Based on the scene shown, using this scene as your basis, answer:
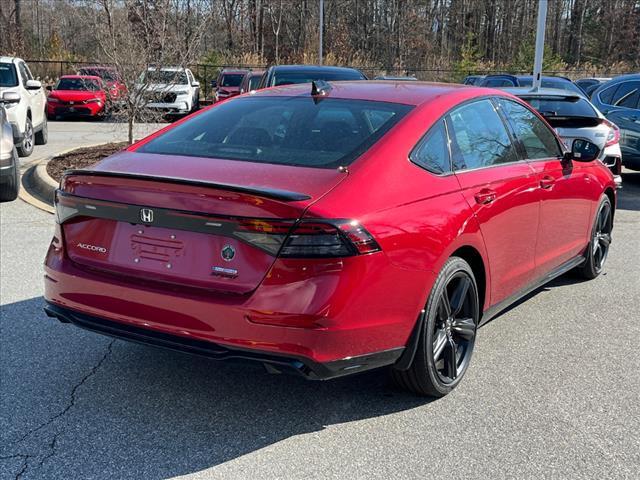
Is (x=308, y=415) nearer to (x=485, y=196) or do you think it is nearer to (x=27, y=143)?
(x=485, y=196)

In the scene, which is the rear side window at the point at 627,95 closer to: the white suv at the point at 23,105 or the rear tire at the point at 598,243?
the rear tire at the point at 598,243

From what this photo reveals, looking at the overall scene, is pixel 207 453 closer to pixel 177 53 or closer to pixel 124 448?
pixel 124 448

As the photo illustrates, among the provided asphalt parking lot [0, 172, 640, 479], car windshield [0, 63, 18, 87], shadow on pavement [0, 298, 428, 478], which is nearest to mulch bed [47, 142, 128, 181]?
car windshield [0, 63, 18, 87]

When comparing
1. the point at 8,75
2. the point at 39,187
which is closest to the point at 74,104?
the point at 8,75

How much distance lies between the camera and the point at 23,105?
13.1 metres

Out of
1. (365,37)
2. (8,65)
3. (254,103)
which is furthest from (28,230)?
(365,37)

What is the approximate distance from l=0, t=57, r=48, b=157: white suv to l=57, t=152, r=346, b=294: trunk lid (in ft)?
31.1

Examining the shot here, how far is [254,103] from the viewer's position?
14.8ft

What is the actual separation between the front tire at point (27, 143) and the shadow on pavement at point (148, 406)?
917 cm

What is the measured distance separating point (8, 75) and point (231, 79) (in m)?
12.6

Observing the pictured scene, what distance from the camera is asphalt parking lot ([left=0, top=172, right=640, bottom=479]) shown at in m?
3.24

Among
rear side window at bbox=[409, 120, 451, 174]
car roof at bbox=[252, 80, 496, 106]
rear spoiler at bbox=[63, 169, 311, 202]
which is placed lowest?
rear spoiler at bbox=[63, 169, 311, 202]

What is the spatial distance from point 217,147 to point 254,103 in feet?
2.21

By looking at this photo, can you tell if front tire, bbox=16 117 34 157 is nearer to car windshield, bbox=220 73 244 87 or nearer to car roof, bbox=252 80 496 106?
car roof, bbox=252 80 496 106
